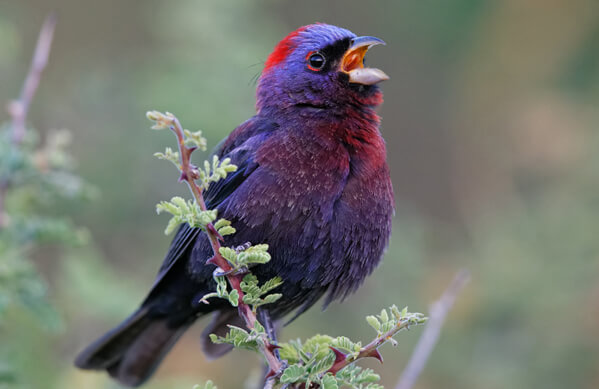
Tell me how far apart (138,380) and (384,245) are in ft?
5.76

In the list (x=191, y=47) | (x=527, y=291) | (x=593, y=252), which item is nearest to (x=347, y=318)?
(x=527, y=291)

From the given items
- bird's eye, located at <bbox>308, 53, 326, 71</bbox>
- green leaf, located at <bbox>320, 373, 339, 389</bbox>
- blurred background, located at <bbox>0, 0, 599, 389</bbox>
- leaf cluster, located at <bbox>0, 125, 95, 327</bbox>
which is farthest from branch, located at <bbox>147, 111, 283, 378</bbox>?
blurred background, located at <bbox>0, 0, 599, 389</bbox>

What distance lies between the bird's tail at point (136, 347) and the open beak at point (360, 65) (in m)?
1.79

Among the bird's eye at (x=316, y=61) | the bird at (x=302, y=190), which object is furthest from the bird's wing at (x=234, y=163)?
the bird's eye at (x=316, y=61)

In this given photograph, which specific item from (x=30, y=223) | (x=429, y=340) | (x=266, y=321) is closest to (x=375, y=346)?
(x=429, y=340)

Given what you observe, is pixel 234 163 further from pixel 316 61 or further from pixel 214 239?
pixel 214 239

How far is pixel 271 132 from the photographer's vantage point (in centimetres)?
387

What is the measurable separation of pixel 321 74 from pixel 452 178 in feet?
12.0

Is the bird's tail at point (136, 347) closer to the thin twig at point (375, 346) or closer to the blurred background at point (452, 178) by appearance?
the blurred background at point (452, 178)

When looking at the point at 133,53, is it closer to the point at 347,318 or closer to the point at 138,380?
the point at 347,318

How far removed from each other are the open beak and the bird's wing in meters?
0.51

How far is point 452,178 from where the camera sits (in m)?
7.44

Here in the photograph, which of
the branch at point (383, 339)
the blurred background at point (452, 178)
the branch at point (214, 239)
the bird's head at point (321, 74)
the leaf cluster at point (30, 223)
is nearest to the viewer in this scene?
the branch at point (214, 239)

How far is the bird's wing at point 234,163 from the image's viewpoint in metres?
3.83
